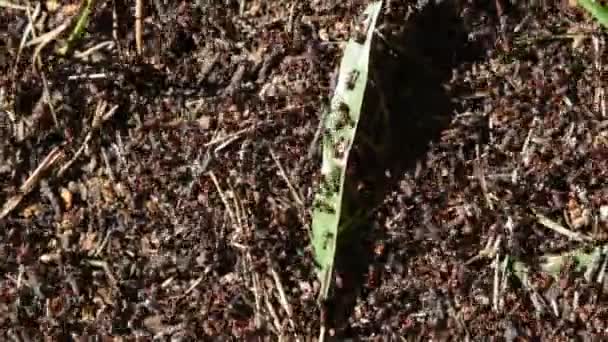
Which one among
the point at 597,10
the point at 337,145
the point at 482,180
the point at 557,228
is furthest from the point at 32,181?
the point at 597,10

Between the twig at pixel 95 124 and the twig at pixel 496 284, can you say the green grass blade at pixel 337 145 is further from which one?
the twig at pixel 95 124

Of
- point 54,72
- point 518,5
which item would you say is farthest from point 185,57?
point 518,5

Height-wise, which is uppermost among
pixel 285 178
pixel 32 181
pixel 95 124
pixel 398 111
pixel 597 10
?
pixel 597 10

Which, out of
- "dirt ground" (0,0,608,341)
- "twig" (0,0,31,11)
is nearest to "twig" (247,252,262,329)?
"dirt ground" (0,0,608,341)

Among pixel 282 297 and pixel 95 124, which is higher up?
pixel 95 124

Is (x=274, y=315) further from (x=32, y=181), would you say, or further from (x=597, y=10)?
(x=597, y=10)

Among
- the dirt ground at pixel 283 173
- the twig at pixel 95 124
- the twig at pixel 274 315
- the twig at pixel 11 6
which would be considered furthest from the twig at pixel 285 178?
the twig at pixel 11 6

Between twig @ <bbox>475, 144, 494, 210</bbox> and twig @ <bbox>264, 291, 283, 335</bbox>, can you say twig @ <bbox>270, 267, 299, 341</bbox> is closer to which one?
twig @ <bbox>264, 291, 283, 335</bbox>

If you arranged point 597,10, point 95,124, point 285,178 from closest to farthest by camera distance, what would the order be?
point 597,10 → point 285,178 → point 95,124
